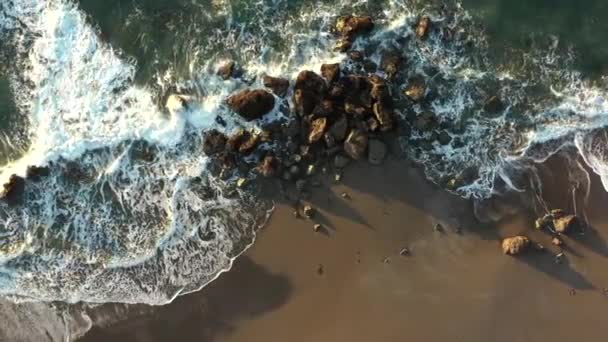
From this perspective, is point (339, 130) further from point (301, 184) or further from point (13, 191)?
point (13, 191)

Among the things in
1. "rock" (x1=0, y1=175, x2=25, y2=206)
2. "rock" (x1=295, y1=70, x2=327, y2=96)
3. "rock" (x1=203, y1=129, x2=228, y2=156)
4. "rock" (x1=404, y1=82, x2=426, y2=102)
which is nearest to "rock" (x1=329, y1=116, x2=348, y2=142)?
"rock" (x1=295, y1=70, x2=327, y2=96)

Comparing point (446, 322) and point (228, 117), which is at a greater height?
point (228, 117)

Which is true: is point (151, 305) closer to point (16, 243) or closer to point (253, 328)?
point (253, 328)

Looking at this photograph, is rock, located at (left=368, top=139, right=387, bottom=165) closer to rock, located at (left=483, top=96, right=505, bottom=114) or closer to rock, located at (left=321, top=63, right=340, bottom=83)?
rock, located at (left=321, top=63, right=340, bottom=83)

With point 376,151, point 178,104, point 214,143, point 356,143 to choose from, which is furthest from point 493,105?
point 178,104

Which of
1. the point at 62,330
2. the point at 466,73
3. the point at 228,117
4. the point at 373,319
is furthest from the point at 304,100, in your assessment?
the point at 62,330

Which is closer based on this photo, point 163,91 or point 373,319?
point 373,319

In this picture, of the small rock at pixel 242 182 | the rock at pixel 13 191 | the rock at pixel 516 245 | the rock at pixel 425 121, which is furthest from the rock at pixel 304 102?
the rock at pixel 13 191

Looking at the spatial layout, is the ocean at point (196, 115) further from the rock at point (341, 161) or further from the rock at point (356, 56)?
the rock at point (341, 161)
